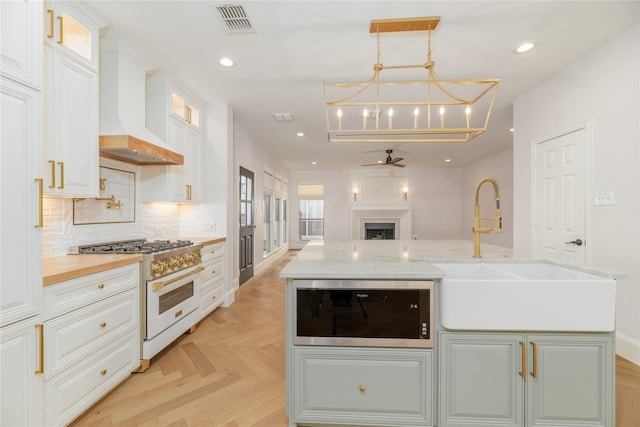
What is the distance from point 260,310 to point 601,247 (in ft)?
11.6

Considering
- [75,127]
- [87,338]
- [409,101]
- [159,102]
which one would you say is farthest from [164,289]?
[409,101]

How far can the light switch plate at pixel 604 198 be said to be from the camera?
7.86 ft

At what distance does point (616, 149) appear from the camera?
7.77ft

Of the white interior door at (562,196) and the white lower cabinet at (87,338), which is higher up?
the white interior door at (562,196)

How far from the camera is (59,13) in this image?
1.83 metres

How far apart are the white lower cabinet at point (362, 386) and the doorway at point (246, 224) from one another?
3218 mm

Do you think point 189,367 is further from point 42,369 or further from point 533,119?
point 533,119

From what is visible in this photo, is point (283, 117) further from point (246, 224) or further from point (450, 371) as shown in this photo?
point (450, 371)

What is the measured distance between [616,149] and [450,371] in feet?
8.07

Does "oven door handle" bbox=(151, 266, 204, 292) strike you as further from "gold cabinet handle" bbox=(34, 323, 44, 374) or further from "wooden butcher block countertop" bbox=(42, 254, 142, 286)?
"gold cabinet handle" bbox=(34, 323, 44, 374)

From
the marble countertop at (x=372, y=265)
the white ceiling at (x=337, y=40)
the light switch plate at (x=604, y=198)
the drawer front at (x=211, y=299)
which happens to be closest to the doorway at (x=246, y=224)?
the drawer front at (x=211, y=299)

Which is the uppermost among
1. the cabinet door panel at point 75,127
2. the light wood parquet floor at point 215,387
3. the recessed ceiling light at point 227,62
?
the recessed ceiling light at point 227,62

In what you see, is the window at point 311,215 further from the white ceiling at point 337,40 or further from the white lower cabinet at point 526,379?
the white lower cabinet at point 526,379

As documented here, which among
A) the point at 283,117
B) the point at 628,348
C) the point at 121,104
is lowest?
the point at 628,348
